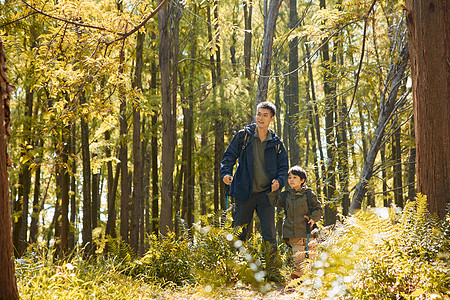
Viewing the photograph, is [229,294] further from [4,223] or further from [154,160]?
[154,160]

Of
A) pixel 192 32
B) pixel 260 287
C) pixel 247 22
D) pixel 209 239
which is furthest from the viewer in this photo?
pixel 247 22

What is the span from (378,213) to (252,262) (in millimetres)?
1814

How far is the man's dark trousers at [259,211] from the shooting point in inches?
207

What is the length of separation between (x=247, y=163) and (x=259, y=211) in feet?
2.11

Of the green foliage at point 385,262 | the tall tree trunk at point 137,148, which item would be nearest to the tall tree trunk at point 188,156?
the tall tree trunk at point 137,148

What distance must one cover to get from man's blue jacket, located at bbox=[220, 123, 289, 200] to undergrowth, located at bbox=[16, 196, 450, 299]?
692 mm

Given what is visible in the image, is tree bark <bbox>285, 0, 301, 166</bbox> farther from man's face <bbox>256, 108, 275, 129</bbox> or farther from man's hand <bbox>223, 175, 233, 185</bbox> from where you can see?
man's hand <bbox>223, 175, 233, 185</bbox>

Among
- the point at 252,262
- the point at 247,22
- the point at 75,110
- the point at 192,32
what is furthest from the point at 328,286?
the point at 247,22

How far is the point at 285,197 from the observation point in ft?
18.6

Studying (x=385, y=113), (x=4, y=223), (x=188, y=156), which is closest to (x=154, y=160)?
(x=188, y=156)

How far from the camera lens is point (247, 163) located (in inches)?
208

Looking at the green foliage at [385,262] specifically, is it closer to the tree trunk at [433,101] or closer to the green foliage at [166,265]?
the tree trunk at [433,101]

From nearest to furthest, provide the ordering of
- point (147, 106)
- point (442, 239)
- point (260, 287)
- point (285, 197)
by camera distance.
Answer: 1. point (442, 239)
2. point (260, 287)
3. point (285, 197)
4. point (147, 106)

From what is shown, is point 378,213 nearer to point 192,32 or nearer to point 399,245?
point 399,245
